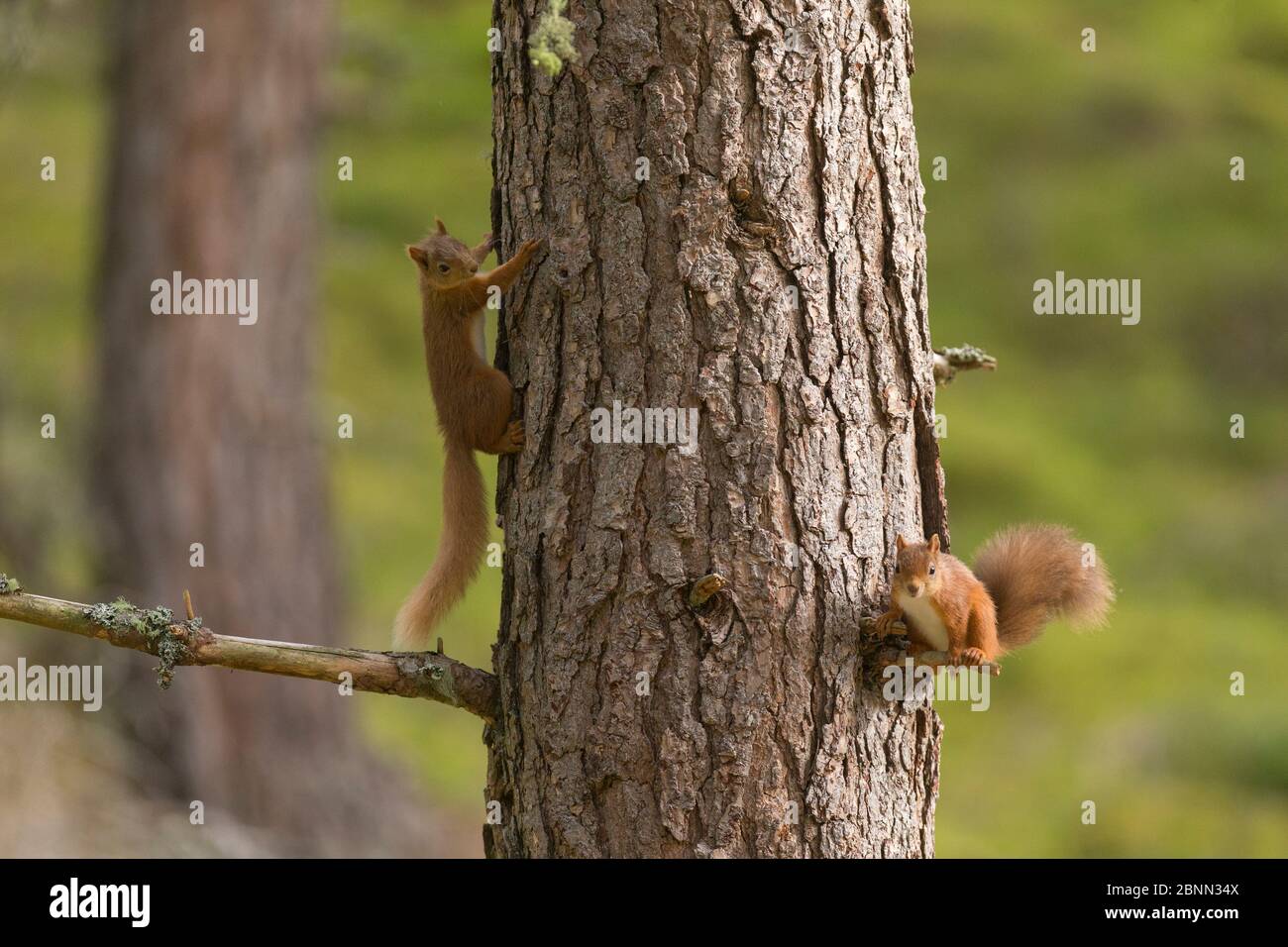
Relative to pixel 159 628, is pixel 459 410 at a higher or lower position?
higher

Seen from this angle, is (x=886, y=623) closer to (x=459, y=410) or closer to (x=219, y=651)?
(x=459, y=410)

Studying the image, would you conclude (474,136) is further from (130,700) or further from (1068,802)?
(1068,802)

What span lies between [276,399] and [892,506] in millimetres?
4599

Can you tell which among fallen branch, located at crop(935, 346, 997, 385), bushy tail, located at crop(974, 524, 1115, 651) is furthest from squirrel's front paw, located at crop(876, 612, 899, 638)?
fallen branch, located at crop(935, 346, 997, 385)

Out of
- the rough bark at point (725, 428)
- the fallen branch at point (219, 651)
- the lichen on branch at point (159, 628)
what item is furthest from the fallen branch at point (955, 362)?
the lichen on branch at point (159, 628)

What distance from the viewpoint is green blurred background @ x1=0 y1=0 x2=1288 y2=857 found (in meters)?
6.79

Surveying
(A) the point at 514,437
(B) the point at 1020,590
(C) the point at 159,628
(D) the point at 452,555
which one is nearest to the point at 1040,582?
(B) the point at 1020,590

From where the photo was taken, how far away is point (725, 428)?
2.26m

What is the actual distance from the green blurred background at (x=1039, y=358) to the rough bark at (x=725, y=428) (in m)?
2.78

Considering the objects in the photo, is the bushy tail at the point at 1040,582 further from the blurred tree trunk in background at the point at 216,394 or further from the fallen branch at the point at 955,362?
the blurred tree trunk in background at the point at 216,394

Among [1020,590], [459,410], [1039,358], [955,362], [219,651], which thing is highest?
[1039,358]

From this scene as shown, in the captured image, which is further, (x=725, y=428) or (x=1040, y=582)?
(x=1040, y=582)

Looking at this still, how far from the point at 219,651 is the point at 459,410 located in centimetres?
→ 68

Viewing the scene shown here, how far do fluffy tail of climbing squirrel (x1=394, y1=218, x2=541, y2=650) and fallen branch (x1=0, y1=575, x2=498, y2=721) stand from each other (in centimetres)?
31
